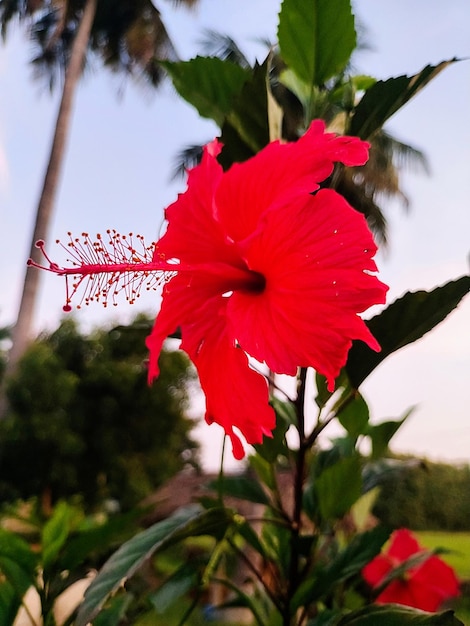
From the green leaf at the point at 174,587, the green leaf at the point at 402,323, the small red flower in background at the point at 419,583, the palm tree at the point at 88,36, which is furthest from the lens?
the palm tree at the point at 88,36

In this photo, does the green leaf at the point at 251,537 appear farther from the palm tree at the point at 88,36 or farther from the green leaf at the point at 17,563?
the palm tree at the point at 88,36

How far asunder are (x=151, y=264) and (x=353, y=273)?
0.15 metres

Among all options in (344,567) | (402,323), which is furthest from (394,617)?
(402,323)

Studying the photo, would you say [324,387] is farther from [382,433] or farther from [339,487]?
[382,433]

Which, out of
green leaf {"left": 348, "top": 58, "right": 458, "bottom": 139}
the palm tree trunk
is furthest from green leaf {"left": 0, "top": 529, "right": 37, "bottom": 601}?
the palm tree trunk

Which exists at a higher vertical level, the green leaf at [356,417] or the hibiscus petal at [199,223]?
the hibiscus petal at [199,223]

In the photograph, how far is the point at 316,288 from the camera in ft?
1.16

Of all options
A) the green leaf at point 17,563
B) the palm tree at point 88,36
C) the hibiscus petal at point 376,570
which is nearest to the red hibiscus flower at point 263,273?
the green leaf at point 17,563

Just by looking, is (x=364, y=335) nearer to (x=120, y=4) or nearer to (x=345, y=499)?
(x=345, y=499)

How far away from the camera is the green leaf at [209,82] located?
0.57 metres

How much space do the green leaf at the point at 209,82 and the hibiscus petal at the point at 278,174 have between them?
0.23 meters

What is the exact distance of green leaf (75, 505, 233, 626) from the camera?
410mm

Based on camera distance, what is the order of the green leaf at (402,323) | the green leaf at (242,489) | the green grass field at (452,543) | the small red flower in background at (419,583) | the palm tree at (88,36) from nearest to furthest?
1. the green leaf at (402,323)
2. the green leaf at (242,489)
3. the small red flower in background at (419,583)
4. the green grass field at (452,543)
5. the palm tree at (88,36)

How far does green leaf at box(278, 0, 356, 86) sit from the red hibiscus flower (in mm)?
176
